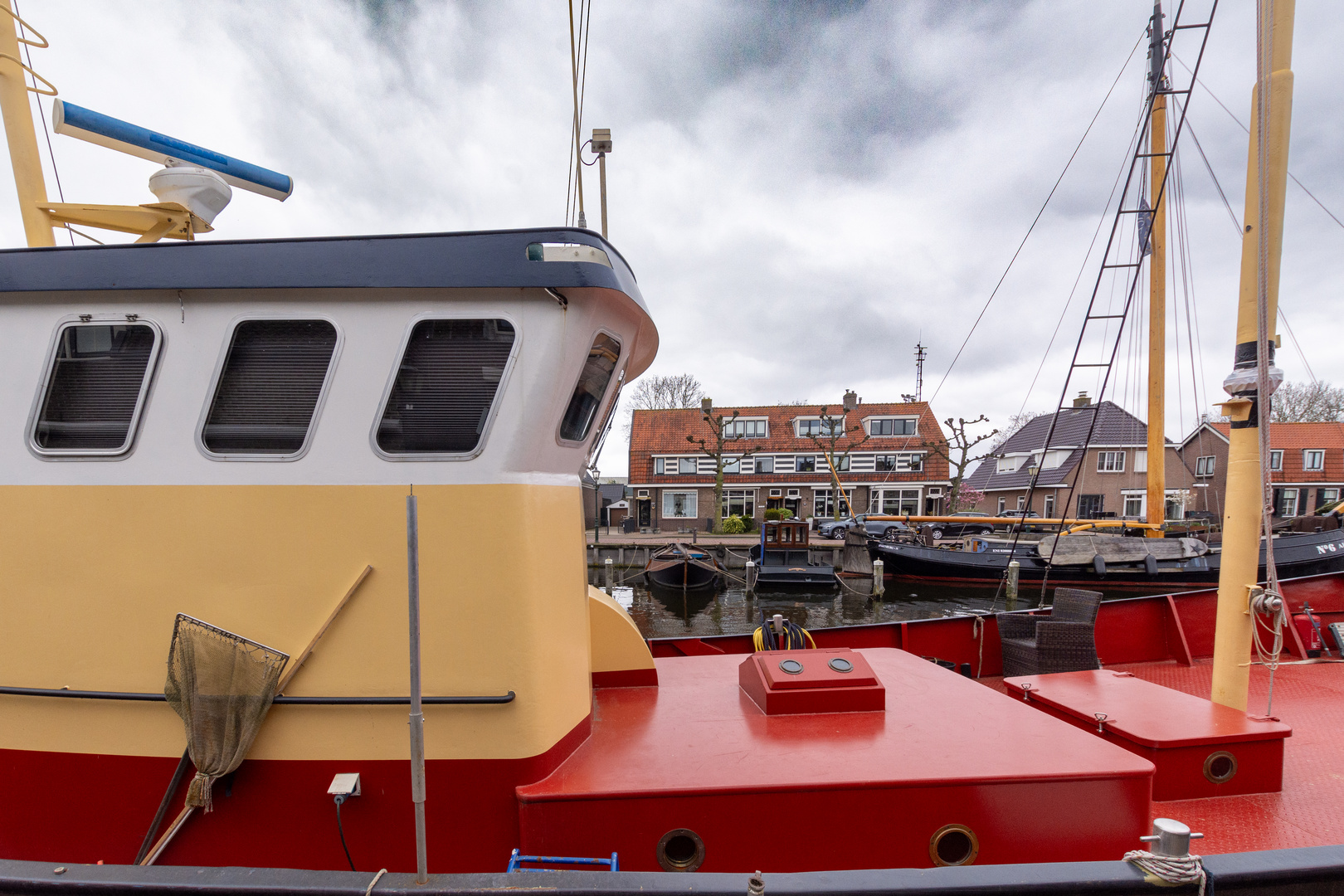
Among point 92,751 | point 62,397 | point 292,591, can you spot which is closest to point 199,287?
point 62,397

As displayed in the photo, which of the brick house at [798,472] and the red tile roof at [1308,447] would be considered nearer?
the red tile roof at [1308,447]

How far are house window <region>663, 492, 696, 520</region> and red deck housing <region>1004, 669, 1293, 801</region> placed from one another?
1285 inches

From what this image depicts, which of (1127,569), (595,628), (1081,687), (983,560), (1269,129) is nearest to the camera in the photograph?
(1269,129)

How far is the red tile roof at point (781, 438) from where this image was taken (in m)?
35.4

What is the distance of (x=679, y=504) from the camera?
36.3 metres

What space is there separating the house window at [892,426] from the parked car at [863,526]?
7.01m

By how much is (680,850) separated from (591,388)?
6.71ft

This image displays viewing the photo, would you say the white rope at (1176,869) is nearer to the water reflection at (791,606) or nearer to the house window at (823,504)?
the water reflection at (791,606)

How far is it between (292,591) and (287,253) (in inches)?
54.7

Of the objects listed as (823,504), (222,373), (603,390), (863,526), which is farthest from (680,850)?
(823,504)

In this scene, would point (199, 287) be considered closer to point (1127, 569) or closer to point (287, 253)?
point (287, 253)

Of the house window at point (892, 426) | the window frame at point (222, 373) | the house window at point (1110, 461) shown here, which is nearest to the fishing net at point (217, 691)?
the window frame at point (222, 373)

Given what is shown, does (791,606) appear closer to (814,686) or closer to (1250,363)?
(1250,363)

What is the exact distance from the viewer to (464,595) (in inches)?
94.3
